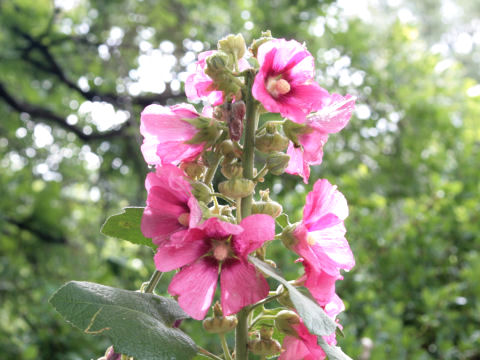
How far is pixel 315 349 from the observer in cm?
50

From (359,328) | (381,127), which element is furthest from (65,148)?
(359,328)

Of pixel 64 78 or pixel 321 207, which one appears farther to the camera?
pixel 64 78

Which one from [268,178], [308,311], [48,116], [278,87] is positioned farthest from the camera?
[48,116]

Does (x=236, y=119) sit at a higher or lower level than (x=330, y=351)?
higher

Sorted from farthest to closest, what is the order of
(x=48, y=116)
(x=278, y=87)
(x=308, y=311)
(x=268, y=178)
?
(x=48, y=116) < (x=268, y=178) < (x=278, y=87) < (x=308, y=311)

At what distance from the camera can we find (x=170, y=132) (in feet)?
1.77

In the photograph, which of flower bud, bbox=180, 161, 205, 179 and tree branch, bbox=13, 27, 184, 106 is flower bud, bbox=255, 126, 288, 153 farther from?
tree branch, bbox=13, 27, 184, 106

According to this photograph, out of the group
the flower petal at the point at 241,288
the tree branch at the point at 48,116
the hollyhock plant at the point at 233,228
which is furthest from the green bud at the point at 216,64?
the tree branch at the point at 48,116

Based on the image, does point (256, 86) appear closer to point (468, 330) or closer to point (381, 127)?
point (468, 330)

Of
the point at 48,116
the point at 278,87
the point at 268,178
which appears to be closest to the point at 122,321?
the point at 278,87

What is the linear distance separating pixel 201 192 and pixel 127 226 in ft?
0.48

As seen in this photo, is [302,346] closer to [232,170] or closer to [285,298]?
[285,298]

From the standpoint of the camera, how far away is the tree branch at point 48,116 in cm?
316

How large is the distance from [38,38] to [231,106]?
307 cm
